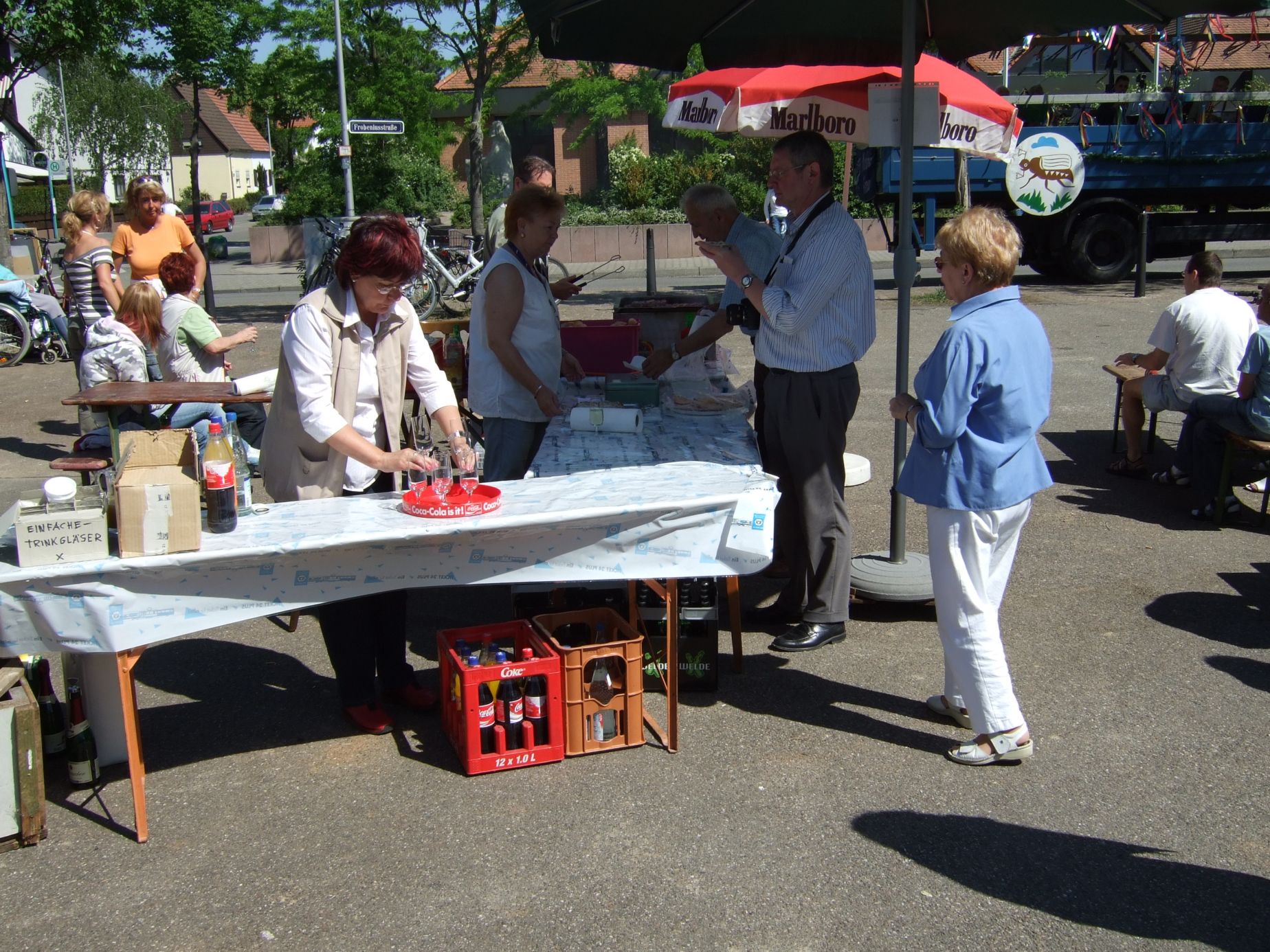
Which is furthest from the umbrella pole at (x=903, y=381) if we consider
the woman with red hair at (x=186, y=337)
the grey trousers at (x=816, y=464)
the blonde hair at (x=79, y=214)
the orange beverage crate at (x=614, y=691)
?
the blonde hair at (x=79, y=214)

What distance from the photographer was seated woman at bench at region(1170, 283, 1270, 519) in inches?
229

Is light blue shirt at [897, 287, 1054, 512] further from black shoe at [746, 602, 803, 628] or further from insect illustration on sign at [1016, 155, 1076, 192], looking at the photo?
insect illustration on sign at [1016, 155, 1076, 192]

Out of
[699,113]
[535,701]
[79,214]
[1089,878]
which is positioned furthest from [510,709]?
[79,214]

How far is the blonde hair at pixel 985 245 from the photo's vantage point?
343cm

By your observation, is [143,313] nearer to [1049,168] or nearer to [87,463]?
[87,463]

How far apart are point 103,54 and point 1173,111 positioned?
1606cm

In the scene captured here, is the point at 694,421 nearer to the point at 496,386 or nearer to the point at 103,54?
the point at 496,386

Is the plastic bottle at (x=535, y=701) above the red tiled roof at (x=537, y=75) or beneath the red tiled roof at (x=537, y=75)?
beneath

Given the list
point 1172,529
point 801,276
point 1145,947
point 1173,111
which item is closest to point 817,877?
point 1145,947

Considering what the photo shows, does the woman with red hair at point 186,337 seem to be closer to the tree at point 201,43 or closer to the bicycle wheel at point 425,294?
the bicycle wheel at point 425,294

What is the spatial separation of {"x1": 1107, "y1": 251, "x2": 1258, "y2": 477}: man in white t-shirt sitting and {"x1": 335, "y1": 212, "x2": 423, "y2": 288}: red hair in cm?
452

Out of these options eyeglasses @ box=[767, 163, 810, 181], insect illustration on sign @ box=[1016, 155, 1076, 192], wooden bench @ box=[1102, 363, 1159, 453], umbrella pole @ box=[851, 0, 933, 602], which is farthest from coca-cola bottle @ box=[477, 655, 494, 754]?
insect illustration on sign @ box=[1016, 155, 1076, 192]

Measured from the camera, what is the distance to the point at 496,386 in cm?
461

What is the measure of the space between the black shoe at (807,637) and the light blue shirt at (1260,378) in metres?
2.81
